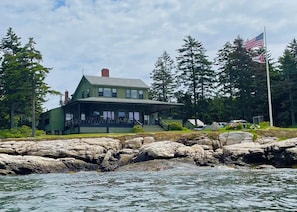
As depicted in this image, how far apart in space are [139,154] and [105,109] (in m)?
18.5

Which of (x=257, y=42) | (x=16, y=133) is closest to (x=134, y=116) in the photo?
(x=16, y=133)

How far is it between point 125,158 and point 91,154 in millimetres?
2314

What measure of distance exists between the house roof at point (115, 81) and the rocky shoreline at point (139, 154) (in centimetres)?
1857

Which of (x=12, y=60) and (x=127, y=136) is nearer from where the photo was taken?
(x=127, y=136)

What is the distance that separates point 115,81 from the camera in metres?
46.7

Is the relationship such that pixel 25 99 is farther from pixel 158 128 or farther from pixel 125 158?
pixel 125 158

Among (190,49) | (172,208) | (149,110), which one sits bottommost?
(172,208)

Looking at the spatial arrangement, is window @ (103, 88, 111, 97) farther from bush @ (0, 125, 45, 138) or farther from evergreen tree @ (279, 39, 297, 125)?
evergreen tree @ (279, 39, 297, 125)

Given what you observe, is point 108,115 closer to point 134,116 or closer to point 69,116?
point 134,116

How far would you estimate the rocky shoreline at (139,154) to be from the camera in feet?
74.9

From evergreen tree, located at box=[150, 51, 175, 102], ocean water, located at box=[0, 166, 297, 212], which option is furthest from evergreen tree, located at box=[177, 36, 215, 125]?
ocean water, located at box=[0, 166, 297, 212]

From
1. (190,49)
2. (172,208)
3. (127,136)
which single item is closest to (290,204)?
(172,208)

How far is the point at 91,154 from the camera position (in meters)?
24.9

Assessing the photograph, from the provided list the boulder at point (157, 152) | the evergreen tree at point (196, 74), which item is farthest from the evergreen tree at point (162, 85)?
the boulder at point (157, 152)
